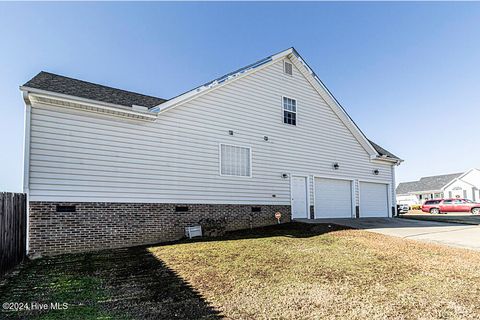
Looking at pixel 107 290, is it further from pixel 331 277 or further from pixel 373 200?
pixel 373 200

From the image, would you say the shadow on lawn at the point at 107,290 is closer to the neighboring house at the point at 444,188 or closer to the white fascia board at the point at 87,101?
the white fascia board at the point at 87,101

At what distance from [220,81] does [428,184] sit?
1828 inches

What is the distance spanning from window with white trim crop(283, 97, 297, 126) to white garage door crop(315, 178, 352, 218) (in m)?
3.35

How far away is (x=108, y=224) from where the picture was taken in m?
9.16

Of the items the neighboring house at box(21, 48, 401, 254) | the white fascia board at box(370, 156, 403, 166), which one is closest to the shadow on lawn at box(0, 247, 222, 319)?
the neighboring house at box(21, 48, 401, 254)

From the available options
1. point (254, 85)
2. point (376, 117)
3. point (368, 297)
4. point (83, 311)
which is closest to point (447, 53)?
point (376, 117)

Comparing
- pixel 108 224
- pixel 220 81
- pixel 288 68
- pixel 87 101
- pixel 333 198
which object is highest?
pixel 288 68

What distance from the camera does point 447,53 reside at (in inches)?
530

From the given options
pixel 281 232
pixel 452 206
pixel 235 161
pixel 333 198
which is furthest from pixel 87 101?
pixel 452 206

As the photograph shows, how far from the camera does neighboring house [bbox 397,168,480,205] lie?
133 feet

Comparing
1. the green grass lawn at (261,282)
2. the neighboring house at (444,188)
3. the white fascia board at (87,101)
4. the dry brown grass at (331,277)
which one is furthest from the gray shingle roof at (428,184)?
the white fascia board at (87,101)

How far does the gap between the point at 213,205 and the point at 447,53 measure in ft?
42.3

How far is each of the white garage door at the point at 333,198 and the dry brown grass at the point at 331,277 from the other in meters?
5.80

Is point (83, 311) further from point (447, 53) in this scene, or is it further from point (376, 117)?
point (376, 117)
